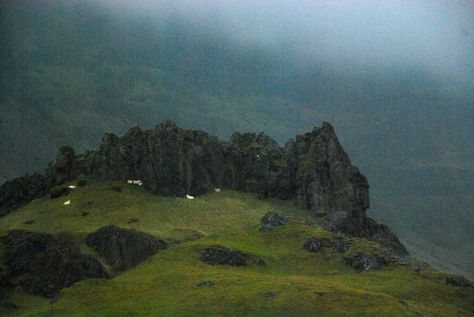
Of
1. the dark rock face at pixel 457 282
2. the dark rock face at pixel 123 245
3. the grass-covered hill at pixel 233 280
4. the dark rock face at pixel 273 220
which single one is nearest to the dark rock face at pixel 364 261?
the grass-covered hill at pixel 233 280

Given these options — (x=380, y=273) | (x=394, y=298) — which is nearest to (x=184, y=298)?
(x=394, y=298)

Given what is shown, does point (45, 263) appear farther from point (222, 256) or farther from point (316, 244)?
point (316, 244)

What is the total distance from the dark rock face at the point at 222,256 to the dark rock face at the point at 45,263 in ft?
78.3

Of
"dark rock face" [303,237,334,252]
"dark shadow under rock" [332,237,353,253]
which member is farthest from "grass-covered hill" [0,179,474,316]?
"dark shadow under rock" [332,237,353,253]

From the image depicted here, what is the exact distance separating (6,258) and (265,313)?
264ft

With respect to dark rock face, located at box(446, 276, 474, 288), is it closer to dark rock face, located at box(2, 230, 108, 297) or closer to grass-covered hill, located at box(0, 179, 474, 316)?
grass-covered hill, located at box(0, 179, 474, 316)

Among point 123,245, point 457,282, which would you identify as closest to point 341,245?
point 457,282

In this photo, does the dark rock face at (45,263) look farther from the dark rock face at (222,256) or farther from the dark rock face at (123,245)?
the dark rock face at (222,256)

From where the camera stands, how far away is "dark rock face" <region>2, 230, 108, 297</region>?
6132 inches

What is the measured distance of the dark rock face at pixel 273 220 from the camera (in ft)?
621

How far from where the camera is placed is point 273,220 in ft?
627

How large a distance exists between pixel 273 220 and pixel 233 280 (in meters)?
56.0

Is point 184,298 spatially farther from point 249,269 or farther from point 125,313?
point 249,269

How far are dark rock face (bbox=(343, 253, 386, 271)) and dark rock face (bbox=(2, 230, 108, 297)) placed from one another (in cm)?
5746
